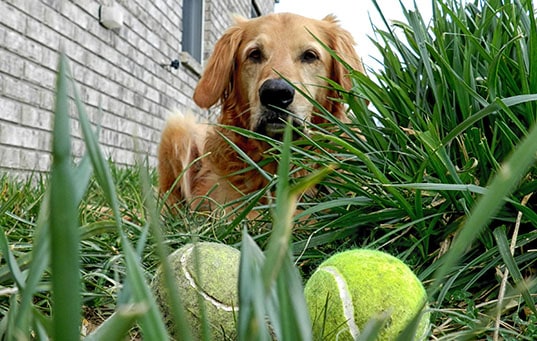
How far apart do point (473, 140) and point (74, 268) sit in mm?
1238

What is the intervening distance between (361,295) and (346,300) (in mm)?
27

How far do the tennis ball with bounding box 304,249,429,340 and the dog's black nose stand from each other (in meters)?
1.47

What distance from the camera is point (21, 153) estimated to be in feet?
13.5

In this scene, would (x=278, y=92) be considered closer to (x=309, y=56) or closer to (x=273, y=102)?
(x=273, y=102)

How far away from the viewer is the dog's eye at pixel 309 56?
A: 2762 millimetres

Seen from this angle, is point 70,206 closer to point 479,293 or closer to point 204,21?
point 479,293

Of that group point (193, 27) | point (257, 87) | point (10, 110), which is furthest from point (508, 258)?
point (193, 27)

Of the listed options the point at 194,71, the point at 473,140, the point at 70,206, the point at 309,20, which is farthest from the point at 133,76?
the point at 70,206

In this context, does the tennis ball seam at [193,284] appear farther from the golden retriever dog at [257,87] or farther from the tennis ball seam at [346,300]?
the golden retriever dog at [257,87]

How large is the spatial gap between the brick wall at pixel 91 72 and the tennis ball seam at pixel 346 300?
5.12 feet

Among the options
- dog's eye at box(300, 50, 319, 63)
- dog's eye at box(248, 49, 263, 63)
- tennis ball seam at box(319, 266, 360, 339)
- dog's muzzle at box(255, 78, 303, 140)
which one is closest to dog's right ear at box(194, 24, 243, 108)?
dog's eye at box(248, 49, 263, 63)

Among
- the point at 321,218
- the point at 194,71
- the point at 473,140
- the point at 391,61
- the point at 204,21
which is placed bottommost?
the point at 321,218

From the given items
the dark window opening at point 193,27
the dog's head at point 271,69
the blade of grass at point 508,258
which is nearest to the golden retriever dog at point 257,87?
the dog's head at point 271,69

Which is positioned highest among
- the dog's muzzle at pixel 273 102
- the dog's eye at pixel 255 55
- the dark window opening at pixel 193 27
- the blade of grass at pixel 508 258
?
the dark window opening at pixel 193 27
